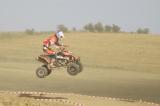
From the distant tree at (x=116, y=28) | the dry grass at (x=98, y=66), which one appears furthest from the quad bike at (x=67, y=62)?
the distant tree at (x=116, y=28)

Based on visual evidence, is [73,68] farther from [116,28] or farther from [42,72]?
[116,28]

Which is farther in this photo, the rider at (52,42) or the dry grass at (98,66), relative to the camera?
the dry grass at (98,66)

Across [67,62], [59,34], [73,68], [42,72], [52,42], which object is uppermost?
[59,34]

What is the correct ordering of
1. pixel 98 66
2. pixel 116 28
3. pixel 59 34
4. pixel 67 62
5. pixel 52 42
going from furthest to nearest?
pixel 116 28 < pixel 98 66 < pixel 67 62 < pixel 52 42 < pixel 59 34

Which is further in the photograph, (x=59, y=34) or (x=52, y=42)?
(x=52, y=42)

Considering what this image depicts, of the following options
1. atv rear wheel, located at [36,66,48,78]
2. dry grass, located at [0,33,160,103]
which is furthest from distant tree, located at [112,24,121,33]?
atv rear wheel, located at [36,66,48,78]

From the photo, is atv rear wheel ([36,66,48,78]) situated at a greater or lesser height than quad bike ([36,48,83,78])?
lesser

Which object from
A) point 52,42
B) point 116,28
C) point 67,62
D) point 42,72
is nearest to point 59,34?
point 52,42

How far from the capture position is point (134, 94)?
2842cm

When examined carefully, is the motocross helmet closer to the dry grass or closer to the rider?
the rider

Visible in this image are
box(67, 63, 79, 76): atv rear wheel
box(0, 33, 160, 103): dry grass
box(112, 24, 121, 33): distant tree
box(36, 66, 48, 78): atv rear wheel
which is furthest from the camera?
box(112, 24, 121, 33): distant tree

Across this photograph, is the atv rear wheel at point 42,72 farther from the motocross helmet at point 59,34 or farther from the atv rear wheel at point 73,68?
the motocross helmet at point 59,34

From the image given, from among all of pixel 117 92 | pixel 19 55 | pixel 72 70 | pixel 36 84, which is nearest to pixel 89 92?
pixel 117 92

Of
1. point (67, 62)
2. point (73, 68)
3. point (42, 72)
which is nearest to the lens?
point (73, 68)
